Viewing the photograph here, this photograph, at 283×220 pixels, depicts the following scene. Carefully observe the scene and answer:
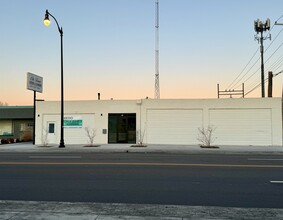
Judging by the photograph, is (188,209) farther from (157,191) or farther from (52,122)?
(52,122)

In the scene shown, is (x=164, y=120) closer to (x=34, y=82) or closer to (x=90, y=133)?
(x=90, y=133)

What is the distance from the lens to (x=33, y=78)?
99.6 feet

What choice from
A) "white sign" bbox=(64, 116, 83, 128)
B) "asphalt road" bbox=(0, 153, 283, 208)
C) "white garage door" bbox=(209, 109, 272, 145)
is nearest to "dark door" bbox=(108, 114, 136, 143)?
"white sign" bbox=(64, 116, 83, 128)

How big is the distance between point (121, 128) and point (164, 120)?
402cm

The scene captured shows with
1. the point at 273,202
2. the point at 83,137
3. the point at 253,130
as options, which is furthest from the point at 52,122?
the point at 273,202

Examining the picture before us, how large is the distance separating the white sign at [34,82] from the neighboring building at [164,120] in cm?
158

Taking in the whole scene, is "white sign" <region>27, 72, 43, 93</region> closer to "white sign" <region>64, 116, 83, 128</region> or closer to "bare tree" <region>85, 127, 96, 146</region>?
"white sign" <region>64, 116, 83, 128</region>

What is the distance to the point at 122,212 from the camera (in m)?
6.04

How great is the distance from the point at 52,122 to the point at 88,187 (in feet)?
75.4

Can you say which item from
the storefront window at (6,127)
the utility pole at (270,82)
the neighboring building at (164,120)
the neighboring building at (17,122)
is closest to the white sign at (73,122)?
the neighboring building at (164,120)

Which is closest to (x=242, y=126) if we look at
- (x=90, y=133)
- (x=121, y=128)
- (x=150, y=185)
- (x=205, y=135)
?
(x=205, y=135)

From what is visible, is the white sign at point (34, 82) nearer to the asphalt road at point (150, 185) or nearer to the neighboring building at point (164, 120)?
the neighboring building at point (164, 120)

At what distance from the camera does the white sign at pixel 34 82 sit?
29.6 meters

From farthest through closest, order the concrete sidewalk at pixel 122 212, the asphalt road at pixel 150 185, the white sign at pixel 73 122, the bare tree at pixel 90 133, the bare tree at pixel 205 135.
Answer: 1. the white sign at pixel 73 122
2. the bare tree at pixel 90 133
3. the bare tree at pixel 205 135
4. the asphalt road at pixel 150 185
5. the concrete sidewalk at pixel 122 212
